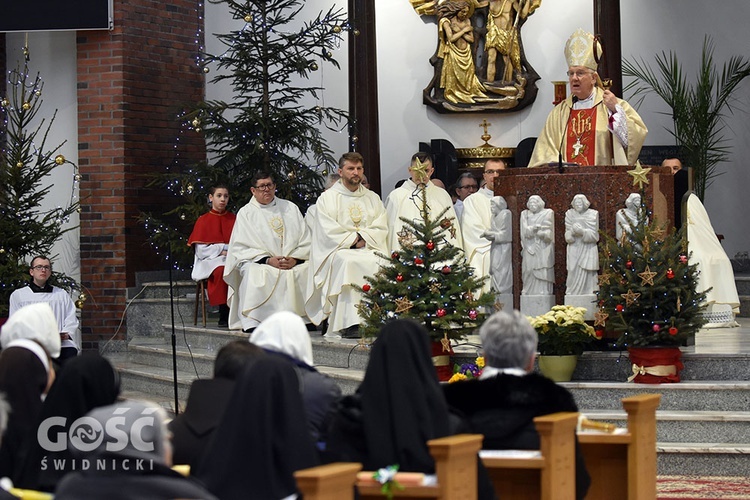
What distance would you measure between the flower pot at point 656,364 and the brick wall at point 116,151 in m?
6.27

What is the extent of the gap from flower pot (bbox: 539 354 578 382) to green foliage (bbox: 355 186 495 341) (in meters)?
0.53

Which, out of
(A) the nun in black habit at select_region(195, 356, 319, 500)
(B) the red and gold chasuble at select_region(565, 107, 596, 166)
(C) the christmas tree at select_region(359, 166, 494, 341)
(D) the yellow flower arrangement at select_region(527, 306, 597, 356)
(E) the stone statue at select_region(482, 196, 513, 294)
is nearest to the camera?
(A) the nun in black habit at select_region(195, 356, 319, 500)

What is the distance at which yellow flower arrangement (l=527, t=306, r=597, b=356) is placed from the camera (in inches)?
313

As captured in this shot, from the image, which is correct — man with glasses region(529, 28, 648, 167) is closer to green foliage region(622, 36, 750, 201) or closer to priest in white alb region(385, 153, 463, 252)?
priest in white alb region(385, 153, 463, 252)

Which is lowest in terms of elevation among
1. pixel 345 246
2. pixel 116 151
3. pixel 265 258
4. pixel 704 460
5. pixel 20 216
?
pixel 704 460

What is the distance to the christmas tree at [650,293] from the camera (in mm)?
7836

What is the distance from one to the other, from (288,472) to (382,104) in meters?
10.2

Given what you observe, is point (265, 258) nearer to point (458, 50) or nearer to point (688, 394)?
point (458, 50)

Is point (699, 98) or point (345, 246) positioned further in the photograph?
point (699, 98)

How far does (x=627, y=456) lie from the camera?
17.8ft

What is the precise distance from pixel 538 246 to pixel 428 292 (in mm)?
861

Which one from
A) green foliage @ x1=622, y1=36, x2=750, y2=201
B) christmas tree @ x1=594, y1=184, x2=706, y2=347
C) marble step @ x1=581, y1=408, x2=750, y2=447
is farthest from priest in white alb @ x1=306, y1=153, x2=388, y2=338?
green foliage @ x1=622, y1=36, x2=750, y2=201

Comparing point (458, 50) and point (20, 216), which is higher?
point (458, 50)

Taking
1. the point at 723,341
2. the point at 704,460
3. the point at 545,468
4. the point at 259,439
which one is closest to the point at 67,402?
the point at 259,439
